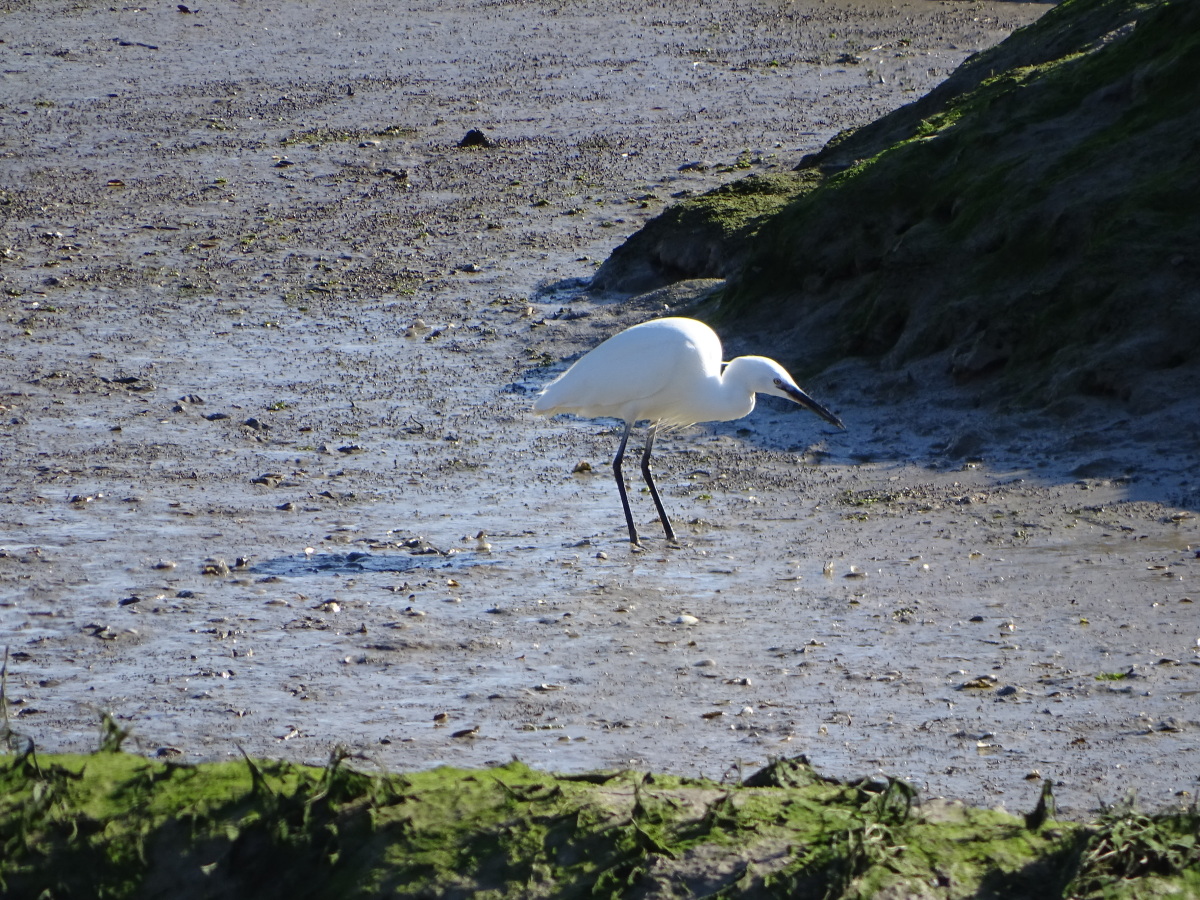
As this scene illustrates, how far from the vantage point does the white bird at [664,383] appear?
7.85 meters

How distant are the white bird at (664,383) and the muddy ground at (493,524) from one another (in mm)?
447

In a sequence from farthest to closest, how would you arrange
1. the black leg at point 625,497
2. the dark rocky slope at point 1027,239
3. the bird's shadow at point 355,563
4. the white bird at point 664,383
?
the dark rocky slope at point 1027,239 → the white bird at point 664,383 → the black leg at point 625,497 → the bird's shadow at point 355,563

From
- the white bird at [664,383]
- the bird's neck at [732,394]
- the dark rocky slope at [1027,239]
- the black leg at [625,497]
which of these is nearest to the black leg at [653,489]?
the white bird at [664,383]

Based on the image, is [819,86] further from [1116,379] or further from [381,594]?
[381,594]

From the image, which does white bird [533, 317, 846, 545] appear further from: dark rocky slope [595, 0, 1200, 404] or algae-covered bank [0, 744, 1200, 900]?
algae-covered bank [0, 744, 1200, 900]

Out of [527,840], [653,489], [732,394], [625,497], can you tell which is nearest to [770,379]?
[732,394]

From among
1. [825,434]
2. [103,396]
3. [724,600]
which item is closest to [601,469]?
[825,434]

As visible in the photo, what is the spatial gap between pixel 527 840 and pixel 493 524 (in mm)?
4551

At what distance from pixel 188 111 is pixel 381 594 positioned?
14131 millimetres

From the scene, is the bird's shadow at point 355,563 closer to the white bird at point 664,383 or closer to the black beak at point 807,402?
the white bird at point 664,383

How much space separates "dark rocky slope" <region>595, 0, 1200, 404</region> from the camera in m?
8.59

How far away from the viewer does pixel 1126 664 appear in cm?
536

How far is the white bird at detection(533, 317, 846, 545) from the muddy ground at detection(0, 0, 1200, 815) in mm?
447

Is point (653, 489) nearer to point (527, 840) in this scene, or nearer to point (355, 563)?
point (355, 563)
